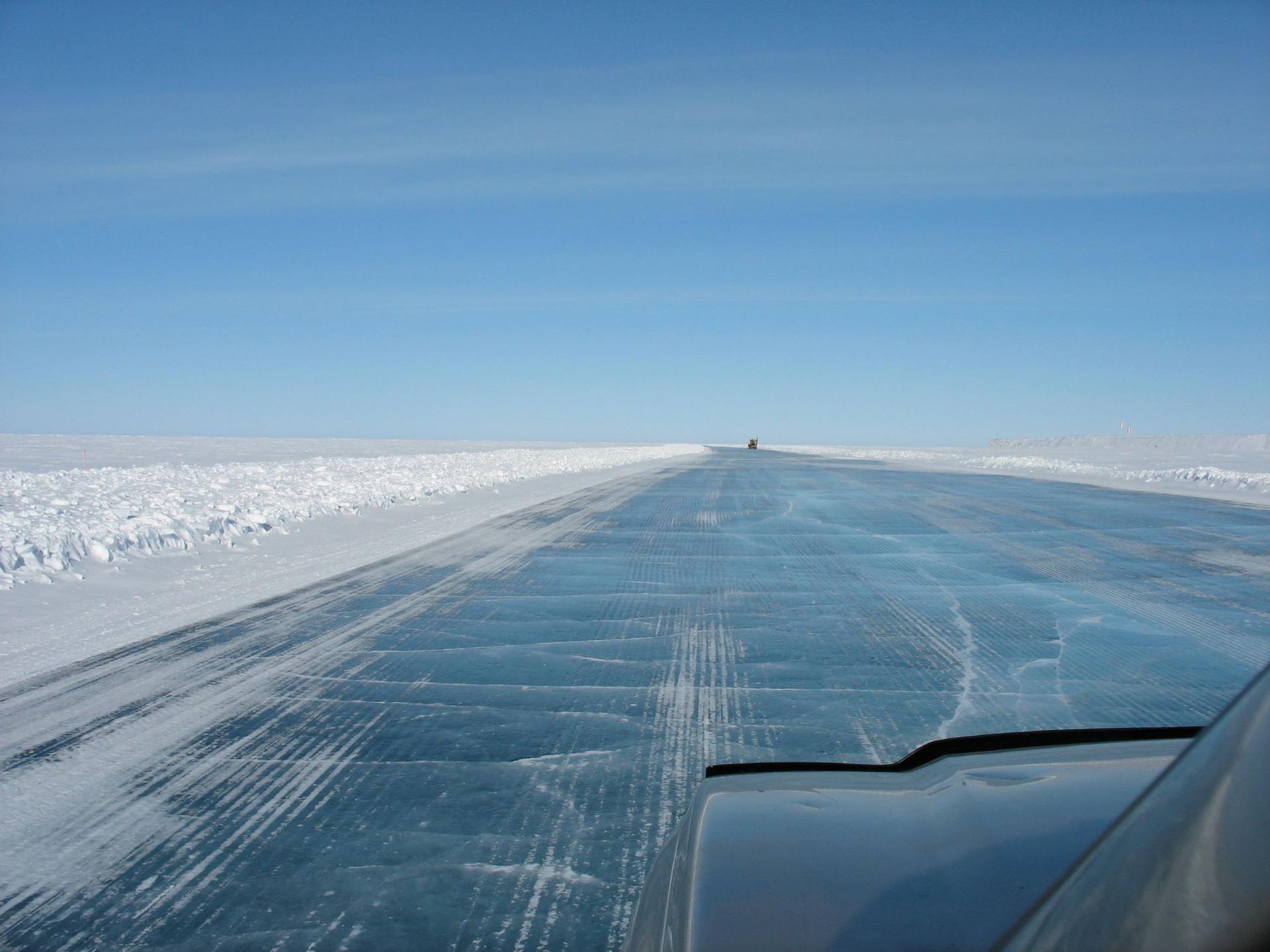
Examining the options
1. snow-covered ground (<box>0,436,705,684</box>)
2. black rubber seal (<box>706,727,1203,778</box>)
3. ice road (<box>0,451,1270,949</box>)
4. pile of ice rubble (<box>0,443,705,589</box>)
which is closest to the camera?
black rubber seal (<box>706,727,1203,778</box>)

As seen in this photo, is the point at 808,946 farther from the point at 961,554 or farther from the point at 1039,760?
the point at 961,554

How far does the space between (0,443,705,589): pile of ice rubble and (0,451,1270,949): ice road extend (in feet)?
10.9

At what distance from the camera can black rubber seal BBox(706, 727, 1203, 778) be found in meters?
2.46

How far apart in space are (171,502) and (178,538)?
4801 mm

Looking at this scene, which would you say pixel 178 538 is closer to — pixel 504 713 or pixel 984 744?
pixel 504 713

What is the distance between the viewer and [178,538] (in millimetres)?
11633

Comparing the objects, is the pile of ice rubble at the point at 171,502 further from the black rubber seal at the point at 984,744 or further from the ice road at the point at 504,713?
the black rubber seal at the point at 984,744

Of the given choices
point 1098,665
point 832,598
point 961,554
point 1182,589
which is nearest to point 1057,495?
point 961,554

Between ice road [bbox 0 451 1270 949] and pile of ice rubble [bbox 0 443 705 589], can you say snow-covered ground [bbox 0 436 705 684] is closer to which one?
pile of ice rubble [bbox 0 443 705 589]

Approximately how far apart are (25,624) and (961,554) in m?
9.33

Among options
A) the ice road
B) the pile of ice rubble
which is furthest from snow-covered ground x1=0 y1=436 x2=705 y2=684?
the ice road

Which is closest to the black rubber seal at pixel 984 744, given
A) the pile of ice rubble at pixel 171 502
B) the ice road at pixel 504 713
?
the ice road at pixel 504 713

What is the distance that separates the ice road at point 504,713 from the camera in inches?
114

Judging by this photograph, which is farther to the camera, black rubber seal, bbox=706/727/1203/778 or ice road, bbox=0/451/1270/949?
ice road, bbox=0/451/1270/949
